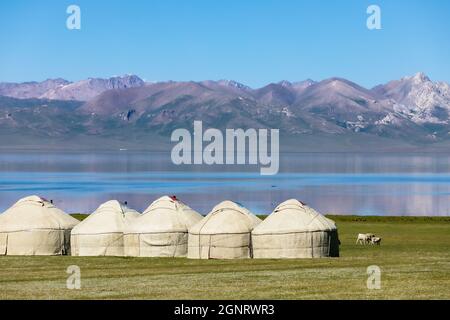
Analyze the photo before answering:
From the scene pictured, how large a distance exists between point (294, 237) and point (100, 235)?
8.55 m

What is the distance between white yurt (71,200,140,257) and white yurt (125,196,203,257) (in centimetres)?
67

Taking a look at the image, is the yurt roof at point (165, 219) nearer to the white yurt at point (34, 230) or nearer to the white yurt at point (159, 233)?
the white yurt at point (159, 233)

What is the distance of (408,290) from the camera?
2539cm

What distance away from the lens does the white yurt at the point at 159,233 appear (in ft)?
130

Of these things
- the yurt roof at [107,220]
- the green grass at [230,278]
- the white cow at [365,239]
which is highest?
the yurt roof at [107,220]

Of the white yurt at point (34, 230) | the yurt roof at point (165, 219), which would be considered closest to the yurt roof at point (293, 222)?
the yurt roof at point (165, 219)

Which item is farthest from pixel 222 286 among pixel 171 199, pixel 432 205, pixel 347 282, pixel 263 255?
pixel 432 205

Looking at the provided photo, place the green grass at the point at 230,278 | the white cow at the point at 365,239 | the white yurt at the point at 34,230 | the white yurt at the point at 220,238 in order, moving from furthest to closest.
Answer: the white cow at the point at 365,239 → the white yurt at the point at 34,230 → the white yurt at the point at 220,238 → the green grass at the point at 230,278

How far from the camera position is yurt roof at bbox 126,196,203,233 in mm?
39906

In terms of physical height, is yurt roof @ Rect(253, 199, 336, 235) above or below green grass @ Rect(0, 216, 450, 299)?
above

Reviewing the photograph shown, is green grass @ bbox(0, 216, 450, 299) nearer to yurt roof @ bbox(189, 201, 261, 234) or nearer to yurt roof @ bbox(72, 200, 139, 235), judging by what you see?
yurt roof @ bbox(189, 201, 261, 234)

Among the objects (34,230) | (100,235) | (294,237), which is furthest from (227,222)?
(34,230)


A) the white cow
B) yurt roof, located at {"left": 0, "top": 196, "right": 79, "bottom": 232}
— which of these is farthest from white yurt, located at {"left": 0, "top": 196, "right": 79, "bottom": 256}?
the white cow

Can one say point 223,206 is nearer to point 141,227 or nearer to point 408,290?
point 141,227
